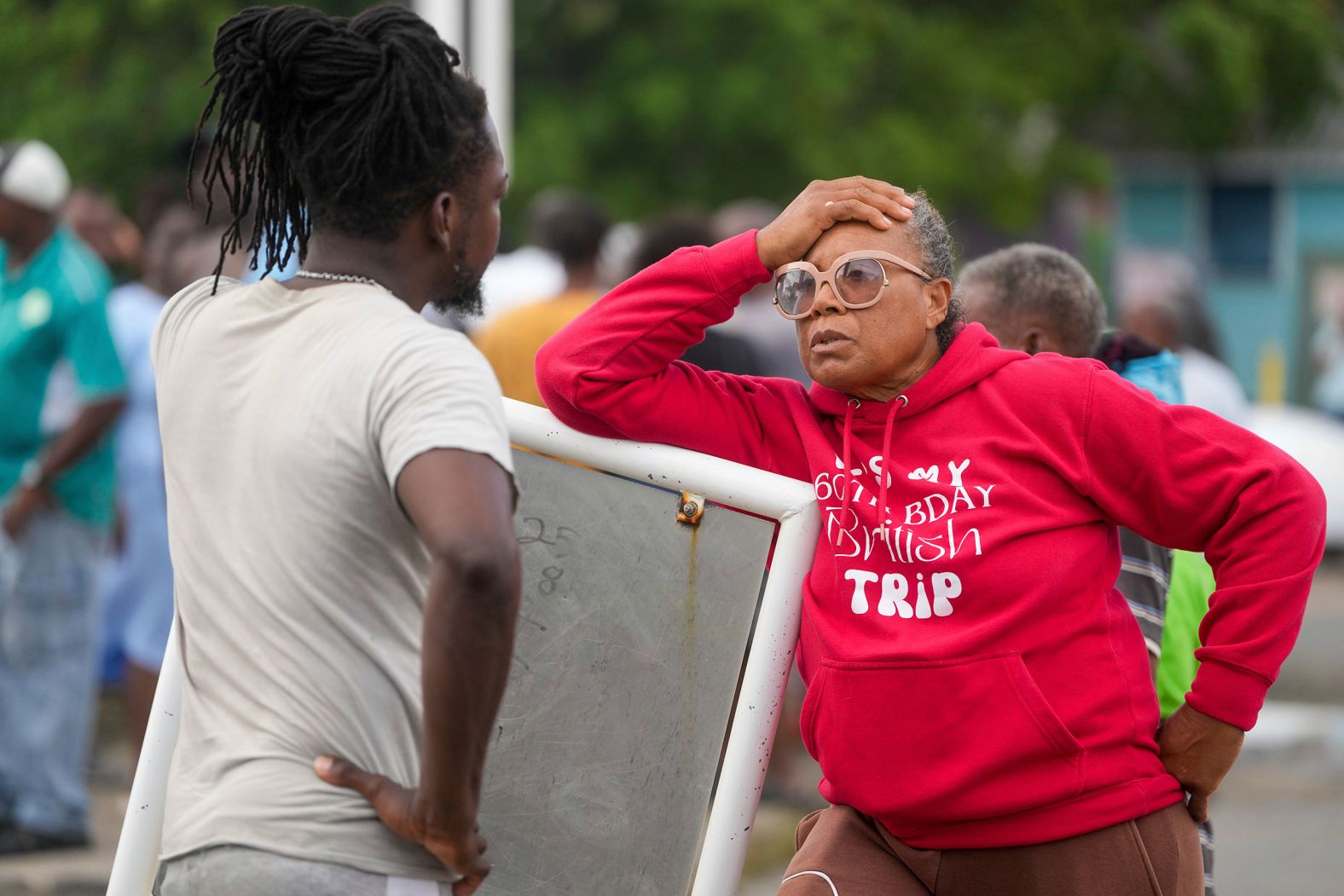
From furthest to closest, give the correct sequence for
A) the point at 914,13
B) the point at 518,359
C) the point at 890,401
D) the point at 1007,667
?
the point at 914,13
the point at 518,359
the point at 890,401
the point at 1007,667

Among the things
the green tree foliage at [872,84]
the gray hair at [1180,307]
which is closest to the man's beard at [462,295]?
the gray hair at [1180,307]

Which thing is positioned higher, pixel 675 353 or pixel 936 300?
pixel 936 300

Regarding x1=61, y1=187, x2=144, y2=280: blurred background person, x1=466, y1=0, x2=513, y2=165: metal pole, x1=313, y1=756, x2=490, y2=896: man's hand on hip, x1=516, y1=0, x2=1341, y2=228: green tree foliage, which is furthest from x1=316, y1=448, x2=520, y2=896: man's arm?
x1=516, y1=0, x2=1341, y2=228: green tree foliage

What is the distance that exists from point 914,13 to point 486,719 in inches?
606

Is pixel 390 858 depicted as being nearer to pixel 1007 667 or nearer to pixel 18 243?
pixel 1007 667

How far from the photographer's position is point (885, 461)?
9.21ft

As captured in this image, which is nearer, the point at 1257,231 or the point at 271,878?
the point at 271,878

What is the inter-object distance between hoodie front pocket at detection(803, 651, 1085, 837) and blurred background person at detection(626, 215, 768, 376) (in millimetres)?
2718

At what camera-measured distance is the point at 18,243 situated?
6172 mm

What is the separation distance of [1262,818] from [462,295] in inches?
233

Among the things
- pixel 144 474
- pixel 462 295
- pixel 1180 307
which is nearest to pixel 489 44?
pixel 144 474

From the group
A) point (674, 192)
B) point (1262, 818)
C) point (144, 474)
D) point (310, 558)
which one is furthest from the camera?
point (674, 192)

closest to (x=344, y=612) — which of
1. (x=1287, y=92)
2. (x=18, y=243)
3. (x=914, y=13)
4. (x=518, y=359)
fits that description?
(x=518, y=359)

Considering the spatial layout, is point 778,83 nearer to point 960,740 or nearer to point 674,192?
point 674,192
